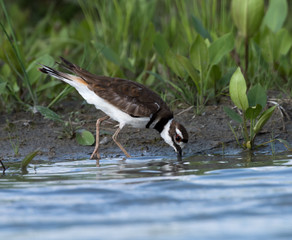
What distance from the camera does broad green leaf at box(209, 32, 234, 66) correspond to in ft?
23.8

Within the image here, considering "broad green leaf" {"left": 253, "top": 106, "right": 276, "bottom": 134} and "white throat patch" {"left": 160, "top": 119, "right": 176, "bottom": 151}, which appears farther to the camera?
"white throat patch" {"left": 160, "top": 119, "right": 176, "bottom": 151}

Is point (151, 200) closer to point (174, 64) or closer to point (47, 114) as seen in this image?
point (47, 114)

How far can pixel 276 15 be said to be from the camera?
8.58 meters

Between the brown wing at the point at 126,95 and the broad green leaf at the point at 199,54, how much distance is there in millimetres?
715

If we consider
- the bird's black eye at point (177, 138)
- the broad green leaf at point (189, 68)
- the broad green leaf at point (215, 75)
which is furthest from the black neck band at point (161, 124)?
the broad green leaf at point (215, 75)

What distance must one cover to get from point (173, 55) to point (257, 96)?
141cm

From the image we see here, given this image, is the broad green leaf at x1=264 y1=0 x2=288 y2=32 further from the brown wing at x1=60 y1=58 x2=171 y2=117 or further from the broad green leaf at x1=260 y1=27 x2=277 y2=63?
the brown wing at x1=60 y1=58 x2=171 y2=117

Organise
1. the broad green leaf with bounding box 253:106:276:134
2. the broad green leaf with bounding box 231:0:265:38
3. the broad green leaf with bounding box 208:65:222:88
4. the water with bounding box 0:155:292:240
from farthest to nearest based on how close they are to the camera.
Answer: the broad green leaf with bounding box 231:0:265:38
the broad green leaf with bounding box 208:65:222:88
the broad green leaf with bounding box 253:106:276:134
the water with bounding box 0:155:292:240

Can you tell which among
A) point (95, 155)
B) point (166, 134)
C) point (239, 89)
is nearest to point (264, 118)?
point (239, 89)

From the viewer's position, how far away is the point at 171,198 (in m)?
4.53

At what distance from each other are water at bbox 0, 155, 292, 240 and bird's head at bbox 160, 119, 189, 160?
0.45 meters

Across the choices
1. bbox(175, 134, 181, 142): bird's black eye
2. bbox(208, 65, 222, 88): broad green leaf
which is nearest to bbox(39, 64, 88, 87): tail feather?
bbox(175, 134, 181, 142): bird's black eye

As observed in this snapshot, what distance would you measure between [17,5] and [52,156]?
7.74 m

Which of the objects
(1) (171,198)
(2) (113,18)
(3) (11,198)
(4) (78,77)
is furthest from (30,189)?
(2) (113,18)
